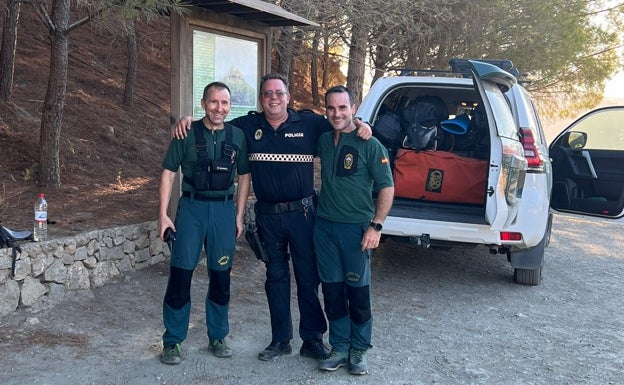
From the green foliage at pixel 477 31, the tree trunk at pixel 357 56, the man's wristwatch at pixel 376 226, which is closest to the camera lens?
the man's wristwatch at pixel 376 226

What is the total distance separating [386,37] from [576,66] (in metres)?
5.13

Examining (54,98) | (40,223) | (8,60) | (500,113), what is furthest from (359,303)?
(8,60)

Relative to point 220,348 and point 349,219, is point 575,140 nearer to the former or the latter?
point 349,219

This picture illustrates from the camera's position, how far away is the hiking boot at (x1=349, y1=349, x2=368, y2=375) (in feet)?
12.2

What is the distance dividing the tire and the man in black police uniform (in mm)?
2674

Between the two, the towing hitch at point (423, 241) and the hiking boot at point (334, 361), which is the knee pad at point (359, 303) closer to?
the hiking boot at point (334, 361)


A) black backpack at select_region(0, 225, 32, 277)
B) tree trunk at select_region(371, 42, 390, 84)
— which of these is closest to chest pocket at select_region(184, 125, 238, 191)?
black backpack at select_region(0, 225, 32, 277)

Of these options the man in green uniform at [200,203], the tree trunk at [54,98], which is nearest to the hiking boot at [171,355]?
the man in green uniform at [200,203]

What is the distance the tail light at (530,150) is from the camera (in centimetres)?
525

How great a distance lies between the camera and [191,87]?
562cm

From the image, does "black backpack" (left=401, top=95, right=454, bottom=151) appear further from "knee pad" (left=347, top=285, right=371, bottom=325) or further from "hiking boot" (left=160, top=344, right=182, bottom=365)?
"hiking boot" (left=160, top=344, right=182, bottom=365)

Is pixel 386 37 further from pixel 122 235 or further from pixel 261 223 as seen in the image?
pixel 261 223

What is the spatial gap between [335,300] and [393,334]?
0.90 metres

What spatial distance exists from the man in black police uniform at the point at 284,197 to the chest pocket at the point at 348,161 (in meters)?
0.13
